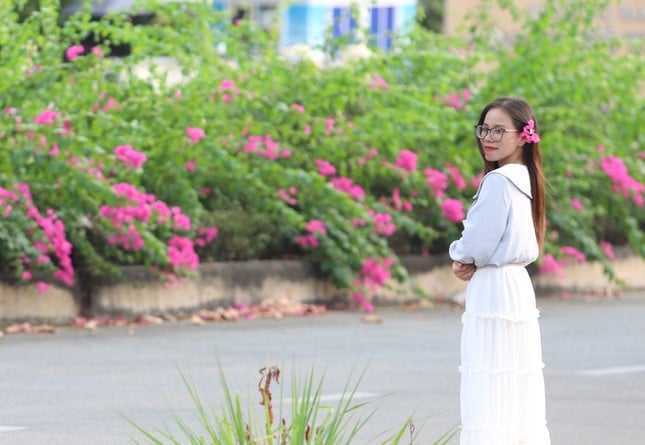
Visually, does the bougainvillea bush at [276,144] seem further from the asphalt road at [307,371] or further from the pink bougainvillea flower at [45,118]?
the asphalt road at [307,371]

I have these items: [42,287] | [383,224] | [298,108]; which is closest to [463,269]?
[42,287]

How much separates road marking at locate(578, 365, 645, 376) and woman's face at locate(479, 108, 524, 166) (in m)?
4.89

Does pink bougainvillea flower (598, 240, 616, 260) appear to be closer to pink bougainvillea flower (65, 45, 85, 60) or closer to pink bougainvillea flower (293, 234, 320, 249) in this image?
pink bougainvillea flower (293, 234, 320, 249)

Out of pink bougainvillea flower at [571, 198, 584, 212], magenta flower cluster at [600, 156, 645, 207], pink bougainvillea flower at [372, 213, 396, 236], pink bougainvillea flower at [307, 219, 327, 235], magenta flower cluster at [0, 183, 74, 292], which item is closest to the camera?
magenta flower cluster at [0, 183, 74, 292]

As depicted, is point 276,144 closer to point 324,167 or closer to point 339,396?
point 324,167

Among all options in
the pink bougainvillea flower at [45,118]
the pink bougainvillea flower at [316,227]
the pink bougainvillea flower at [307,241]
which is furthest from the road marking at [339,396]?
the pink bougainvillea flower at [307,241]

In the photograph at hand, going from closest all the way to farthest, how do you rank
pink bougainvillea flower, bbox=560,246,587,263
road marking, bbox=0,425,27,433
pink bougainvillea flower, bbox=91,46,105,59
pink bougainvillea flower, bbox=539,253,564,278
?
road marking, bbox=0,425,27,433 → pink bougainvillea flower, bbox=91,46,105,59 → pink bougainvillea flower, bbox=539,253,564,278 → pink bougainvillea flower, bbox=560,246,587,263

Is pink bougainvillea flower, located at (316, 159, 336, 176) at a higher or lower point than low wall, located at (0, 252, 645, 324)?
higher

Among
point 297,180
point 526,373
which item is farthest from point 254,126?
point 526,373

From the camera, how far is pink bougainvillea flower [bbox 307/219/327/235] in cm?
1579

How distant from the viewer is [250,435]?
5.84m

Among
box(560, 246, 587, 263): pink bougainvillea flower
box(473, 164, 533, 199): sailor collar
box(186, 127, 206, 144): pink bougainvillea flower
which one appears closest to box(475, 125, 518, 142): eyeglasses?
box(473, 164, 533, 199): sailor collar

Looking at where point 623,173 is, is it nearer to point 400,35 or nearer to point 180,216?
point 400,35

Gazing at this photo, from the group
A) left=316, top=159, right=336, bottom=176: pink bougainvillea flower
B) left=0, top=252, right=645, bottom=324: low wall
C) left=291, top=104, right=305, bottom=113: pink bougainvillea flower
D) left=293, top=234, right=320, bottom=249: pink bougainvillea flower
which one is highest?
left=291, top=104, right=305, bottom=113: pink bougainvillea flower
